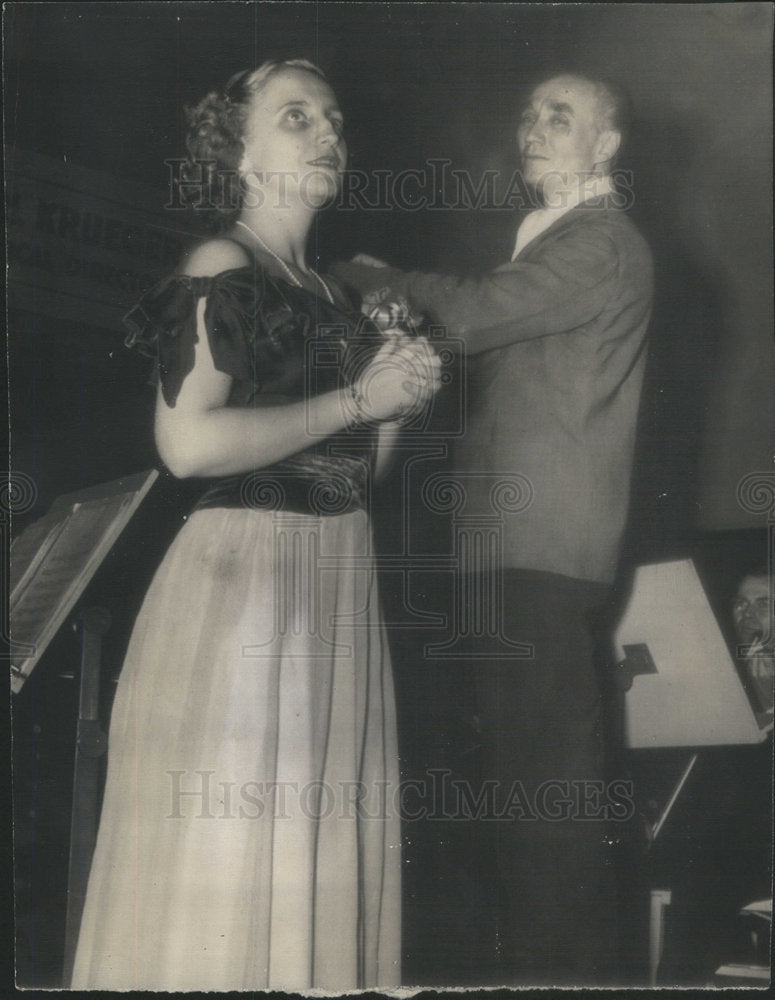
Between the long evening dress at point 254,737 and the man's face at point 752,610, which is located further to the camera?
the man's face at point 752,610

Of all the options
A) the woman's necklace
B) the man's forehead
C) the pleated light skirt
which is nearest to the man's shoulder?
the man's forehead

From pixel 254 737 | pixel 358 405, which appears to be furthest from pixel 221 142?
pixel 254 737

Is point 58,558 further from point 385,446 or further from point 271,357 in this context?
point 385,446

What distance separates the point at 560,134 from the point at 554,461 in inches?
35.4

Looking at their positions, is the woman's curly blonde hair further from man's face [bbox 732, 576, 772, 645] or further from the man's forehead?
man's face [bbox 732, 576, 772, 645]

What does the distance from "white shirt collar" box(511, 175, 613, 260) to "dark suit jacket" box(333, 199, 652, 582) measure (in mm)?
Result: 43

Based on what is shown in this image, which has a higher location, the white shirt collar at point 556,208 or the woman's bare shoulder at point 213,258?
the white shirt collar at point 556,208

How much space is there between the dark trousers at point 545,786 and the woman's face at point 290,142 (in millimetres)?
1190

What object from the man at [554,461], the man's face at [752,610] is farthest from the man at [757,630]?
the man at [554,461]

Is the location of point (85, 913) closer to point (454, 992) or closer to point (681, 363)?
point (454, 992)

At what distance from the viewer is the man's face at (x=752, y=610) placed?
293 cm

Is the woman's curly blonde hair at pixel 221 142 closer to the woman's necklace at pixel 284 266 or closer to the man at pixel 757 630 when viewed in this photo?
the woman's necklace at pixel 284 266

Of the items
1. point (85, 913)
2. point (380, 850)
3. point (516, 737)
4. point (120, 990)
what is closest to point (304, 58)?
point (516, 737)

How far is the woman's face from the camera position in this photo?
2.90 meters
